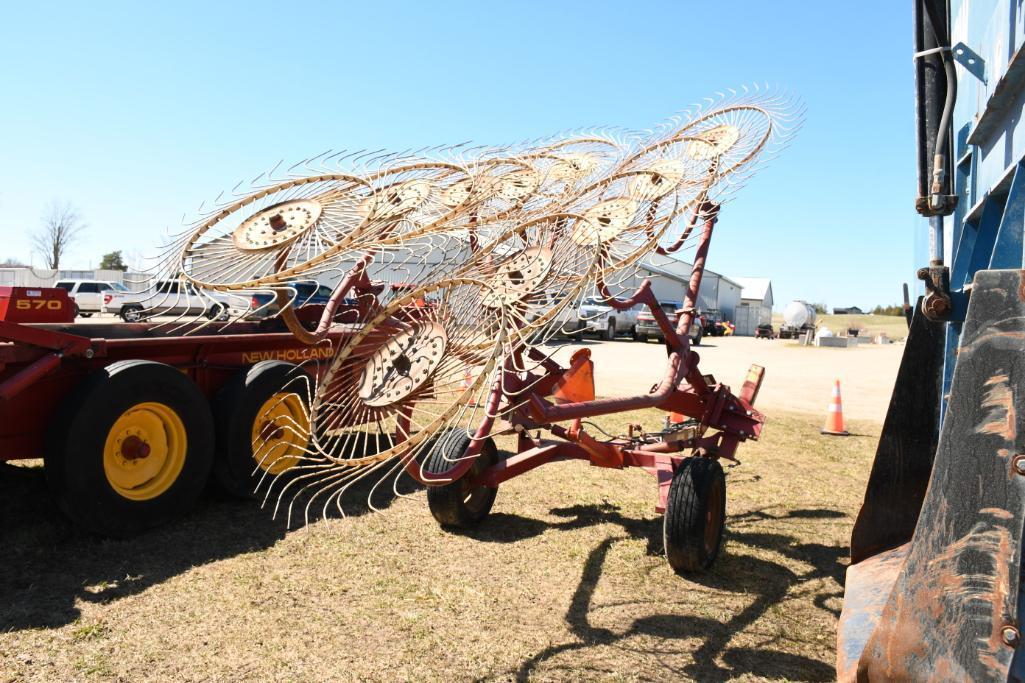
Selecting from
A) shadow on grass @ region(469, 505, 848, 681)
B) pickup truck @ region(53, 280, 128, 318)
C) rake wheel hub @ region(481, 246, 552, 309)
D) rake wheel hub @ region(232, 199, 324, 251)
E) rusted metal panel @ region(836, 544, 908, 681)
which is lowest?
shadow on grass @ region(469, 505, 848, 681)

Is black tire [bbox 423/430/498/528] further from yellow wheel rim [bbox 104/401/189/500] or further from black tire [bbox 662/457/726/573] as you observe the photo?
yellow wheel rim [bbox 104/401/189/500]

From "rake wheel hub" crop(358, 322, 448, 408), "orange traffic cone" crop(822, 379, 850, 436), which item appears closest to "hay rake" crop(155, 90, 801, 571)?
"rake wheel hub" crop(358, 322, 448, 408)

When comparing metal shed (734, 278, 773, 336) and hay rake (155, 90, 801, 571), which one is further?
metal shed (734, 278, 773, 336)

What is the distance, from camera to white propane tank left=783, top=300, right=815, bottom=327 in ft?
140

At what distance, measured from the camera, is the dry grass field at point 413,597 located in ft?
11.1

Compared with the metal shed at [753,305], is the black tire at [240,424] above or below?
below

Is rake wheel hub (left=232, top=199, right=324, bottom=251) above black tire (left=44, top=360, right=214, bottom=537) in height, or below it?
above

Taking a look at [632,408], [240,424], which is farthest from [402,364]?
[240,424]

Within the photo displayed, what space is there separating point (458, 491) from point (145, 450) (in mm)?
2041

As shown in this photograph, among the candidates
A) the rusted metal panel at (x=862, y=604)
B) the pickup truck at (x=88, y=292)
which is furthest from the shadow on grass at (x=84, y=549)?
the pickup truck at (x=88, y=292)

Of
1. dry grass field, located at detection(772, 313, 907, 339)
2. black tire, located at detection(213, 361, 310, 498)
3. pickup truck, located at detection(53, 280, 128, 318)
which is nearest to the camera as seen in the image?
black tire, located at detection(213, 361, 310, 498)

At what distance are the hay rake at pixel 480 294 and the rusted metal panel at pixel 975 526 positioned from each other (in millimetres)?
1340

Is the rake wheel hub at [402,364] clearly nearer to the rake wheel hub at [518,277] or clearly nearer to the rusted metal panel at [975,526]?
the rake wheel hub at [518,277]

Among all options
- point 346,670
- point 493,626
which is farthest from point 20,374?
point 493,626
